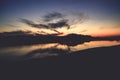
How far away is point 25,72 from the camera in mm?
4316

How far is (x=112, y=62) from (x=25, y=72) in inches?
72.6

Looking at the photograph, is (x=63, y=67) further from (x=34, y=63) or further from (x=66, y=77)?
(x=34, y=63)

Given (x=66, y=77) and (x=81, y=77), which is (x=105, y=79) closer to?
(x=81, y=77)

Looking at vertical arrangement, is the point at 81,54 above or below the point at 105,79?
above

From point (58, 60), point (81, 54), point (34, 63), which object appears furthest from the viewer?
point (81, 54)

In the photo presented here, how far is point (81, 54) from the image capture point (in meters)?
5.44

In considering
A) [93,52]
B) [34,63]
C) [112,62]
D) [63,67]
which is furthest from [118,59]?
[34,63]

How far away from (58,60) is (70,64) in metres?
0.30

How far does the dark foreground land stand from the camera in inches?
173

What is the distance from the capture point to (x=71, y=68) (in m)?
4.72

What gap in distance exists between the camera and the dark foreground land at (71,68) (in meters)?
4.39

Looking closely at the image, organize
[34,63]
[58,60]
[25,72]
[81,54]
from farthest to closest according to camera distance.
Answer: [81,54] < [58,60] < [34,63] < [25,72]

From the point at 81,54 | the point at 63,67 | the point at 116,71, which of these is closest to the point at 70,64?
the point at 63,67

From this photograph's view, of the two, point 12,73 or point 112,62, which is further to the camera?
point 112,62
